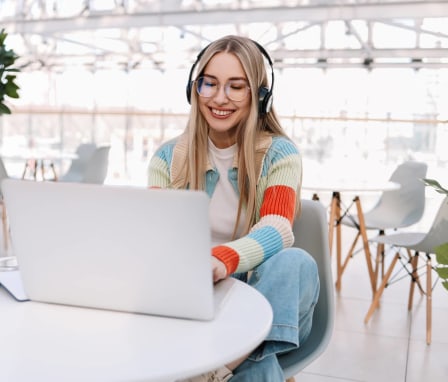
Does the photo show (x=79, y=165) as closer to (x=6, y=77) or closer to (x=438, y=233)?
(x=6, y=77)

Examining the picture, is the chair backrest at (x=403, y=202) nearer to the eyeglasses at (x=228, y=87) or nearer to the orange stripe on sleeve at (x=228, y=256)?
the eyeglasses at (x=228, y=87)

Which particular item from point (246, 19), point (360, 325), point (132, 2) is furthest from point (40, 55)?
point (360, 325)

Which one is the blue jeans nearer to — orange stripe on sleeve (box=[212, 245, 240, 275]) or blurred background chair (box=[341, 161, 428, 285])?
orange stripe on sleeve (box=[212, 245, 240, 275])

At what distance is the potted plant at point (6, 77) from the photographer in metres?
2.52

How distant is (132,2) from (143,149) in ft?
8.15

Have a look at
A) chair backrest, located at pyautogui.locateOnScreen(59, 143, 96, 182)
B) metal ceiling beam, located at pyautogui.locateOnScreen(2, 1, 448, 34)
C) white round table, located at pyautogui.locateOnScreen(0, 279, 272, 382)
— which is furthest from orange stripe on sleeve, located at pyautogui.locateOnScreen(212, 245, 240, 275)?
metal ceiling beam, located at pyautogui.locateOnScreen(2, 1, 448, 34)

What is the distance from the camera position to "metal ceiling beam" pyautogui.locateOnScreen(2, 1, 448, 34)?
26.8ft

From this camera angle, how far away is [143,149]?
1023cm

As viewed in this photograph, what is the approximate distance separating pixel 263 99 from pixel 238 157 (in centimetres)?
17

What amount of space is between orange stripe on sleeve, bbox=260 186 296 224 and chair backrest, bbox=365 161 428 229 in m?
2.37

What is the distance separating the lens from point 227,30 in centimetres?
A: 1214

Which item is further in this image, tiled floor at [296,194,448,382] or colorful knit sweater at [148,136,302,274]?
tiled floor at [296,194,448,382]

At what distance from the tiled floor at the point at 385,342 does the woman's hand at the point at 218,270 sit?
1.38 meters

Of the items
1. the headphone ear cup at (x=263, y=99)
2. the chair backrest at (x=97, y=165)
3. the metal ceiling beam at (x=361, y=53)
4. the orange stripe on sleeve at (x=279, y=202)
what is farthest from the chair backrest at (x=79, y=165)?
the metal ceiling beam at (x=361, y=53)
